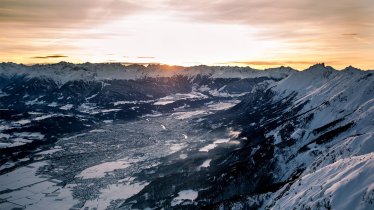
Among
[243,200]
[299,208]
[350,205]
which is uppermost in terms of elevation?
[350,205]

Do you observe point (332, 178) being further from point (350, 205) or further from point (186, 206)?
point (186, 206)

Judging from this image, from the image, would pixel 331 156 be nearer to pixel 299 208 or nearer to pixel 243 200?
pixel 243 200

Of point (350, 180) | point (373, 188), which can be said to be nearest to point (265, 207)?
point (350, 180)

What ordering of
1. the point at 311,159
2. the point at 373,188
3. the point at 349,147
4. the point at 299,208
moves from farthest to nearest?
the point at 311,159 < the point at 349,147 < the point at 299,208 < the point at 373,188

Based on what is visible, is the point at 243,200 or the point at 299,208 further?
the point at 243,200

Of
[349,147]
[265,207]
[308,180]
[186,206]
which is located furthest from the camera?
[186,206]

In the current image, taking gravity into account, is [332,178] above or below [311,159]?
above

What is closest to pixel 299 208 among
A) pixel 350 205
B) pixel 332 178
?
pixel 332 178

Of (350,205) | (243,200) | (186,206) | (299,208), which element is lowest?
(186,206)

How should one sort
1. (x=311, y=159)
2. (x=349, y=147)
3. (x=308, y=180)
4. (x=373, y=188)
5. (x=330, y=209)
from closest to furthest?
(x=373, y=188) < (x=330, y=209) < (x=308, y=180) < (x=349, y=147) < (x=311, y=159)
